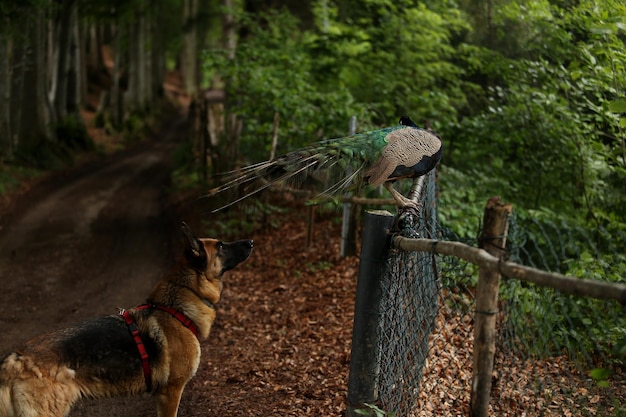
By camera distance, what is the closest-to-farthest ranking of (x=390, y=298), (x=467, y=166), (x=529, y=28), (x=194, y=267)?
(x=390, y=298)
(x=194, y=267)
(x=529, y=28)
(x=467, y=166)

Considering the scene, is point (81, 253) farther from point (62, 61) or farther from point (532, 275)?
point (62, 61)

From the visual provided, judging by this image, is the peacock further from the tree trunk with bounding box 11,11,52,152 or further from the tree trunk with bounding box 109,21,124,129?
the tree trunk with bounding box 109,21,124,129

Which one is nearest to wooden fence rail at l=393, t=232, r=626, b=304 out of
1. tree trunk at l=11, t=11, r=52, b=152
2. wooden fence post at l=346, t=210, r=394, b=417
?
wooden fence post at l=346, t=210, r=394, b=417

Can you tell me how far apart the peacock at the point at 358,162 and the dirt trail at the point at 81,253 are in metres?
2.61

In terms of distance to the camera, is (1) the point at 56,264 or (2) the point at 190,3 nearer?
(1) the point at 56,264

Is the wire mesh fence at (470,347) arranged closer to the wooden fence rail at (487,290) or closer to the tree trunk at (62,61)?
the wooden fence rail at (487,290)

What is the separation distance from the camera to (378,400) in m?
3.45

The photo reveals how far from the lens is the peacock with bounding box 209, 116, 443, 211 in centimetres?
452

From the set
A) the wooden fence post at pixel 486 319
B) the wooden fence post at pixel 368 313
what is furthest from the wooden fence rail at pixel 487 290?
the wooden fence post at pixel 368 313

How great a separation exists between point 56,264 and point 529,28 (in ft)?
31.5

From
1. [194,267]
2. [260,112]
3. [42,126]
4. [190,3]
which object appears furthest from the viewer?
[190,3]

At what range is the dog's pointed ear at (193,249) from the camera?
13.6 ft

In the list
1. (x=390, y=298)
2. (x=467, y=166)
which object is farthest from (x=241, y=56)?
(x=390, y=298)

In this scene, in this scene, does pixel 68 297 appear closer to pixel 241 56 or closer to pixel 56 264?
pixel 56 264
